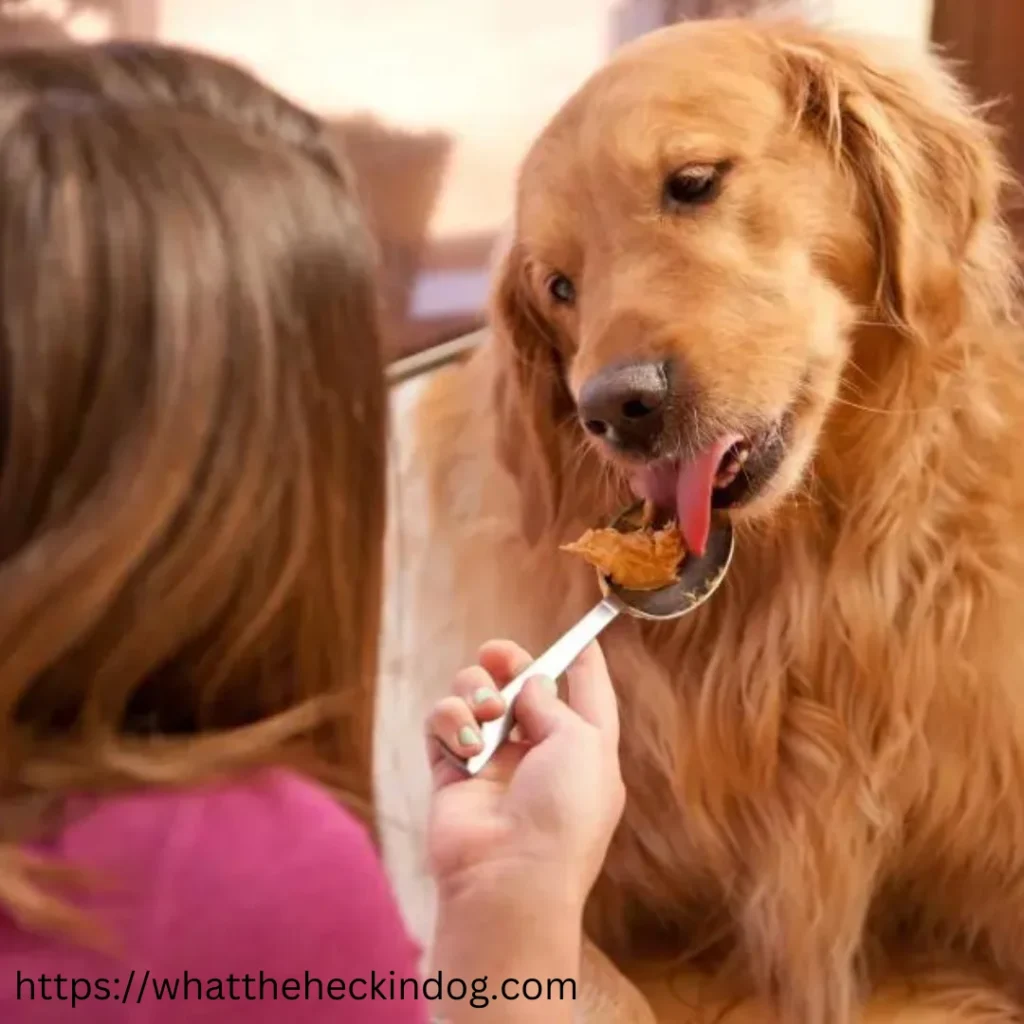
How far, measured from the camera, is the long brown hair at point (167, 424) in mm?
727

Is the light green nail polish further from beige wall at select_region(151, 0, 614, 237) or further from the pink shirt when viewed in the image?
beige wall at select_region(151, 0, 614, 237)

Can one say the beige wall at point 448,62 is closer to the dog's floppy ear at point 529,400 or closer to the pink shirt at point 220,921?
the dog's floppy ear at point 529,400

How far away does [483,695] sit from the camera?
96cm

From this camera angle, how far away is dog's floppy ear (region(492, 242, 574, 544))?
126cm

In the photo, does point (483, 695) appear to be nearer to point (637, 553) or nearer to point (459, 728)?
point (459, 728)

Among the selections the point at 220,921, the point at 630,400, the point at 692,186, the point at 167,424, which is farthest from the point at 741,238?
the point at 220,921

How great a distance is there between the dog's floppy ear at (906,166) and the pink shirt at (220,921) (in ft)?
2.04

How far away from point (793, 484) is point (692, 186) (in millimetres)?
242

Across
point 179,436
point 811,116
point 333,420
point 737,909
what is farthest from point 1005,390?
point 179,436

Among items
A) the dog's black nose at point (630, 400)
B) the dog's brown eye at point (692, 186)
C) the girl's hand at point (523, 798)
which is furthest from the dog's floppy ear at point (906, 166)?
the girl's hand at point (523, 798)

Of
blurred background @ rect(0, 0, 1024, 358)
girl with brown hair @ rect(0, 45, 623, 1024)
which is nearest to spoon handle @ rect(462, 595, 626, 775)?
girl with brown hair @ rect(0, 45, 623, 1024)

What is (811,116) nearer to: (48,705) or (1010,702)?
(1010,702)

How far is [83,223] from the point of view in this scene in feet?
2.37

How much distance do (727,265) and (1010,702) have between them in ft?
1.39
